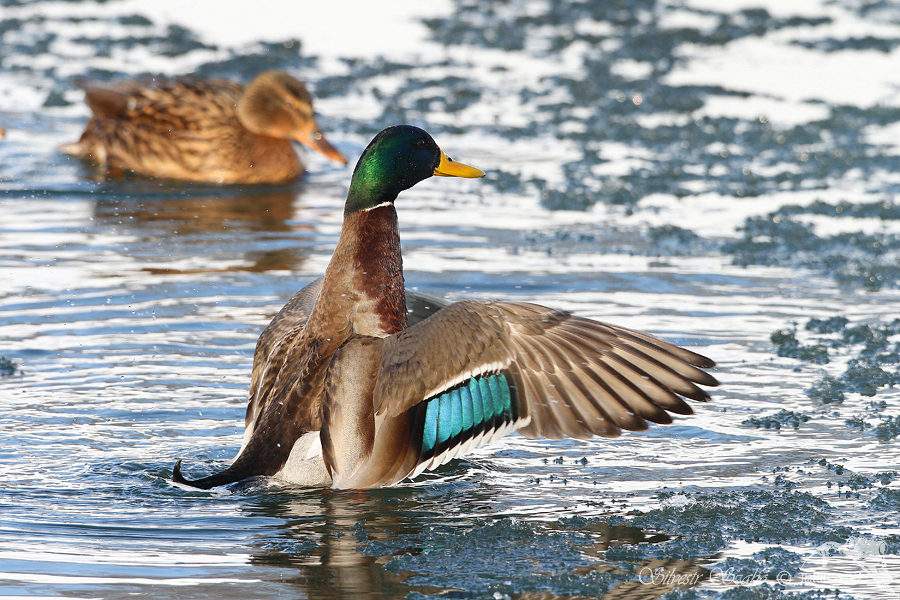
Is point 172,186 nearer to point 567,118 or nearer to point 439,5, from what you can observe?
point 567,118

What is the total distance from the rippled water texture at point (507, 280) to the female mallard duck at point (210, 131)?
0.19 metres

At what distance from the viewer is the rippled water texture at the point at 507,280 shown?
4.15 m

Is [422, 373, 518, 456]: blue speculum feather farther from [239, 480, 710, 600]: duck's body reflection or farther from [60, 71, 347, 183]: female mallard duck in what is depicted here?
[60, 71, 347, 183]: female mallard duck

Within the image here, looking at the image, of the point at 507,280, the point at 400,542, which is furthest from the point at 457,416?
the point at 507,280

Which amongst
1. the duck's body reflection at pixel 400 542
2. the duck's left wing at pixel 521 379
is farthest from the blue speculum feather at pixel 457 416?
the duck's body reflection at pixel 400 542

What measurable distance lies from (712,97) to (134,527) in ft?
24.4

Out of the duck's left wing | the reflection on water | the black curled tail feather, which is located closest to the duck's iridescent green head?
the duck's left wing

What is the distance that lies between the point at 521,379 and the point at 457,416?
0.89 ft

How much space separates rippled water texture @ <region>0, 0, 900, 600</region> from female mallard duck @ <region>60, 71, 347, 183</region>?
0.61ft

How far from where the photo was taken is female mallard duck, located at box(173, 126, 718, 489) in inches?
177

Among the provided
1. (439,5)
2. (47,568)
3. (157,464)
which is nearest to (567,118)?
(439,5)

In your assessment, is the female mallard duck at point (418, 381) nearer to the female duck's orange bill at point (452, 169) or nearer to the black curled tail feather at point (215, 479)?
the black curled tail feather at point (215, 479)

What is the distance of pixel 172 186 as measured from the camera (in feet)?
30.1

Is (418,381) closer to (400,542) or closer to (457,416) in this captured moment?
(457,416)
